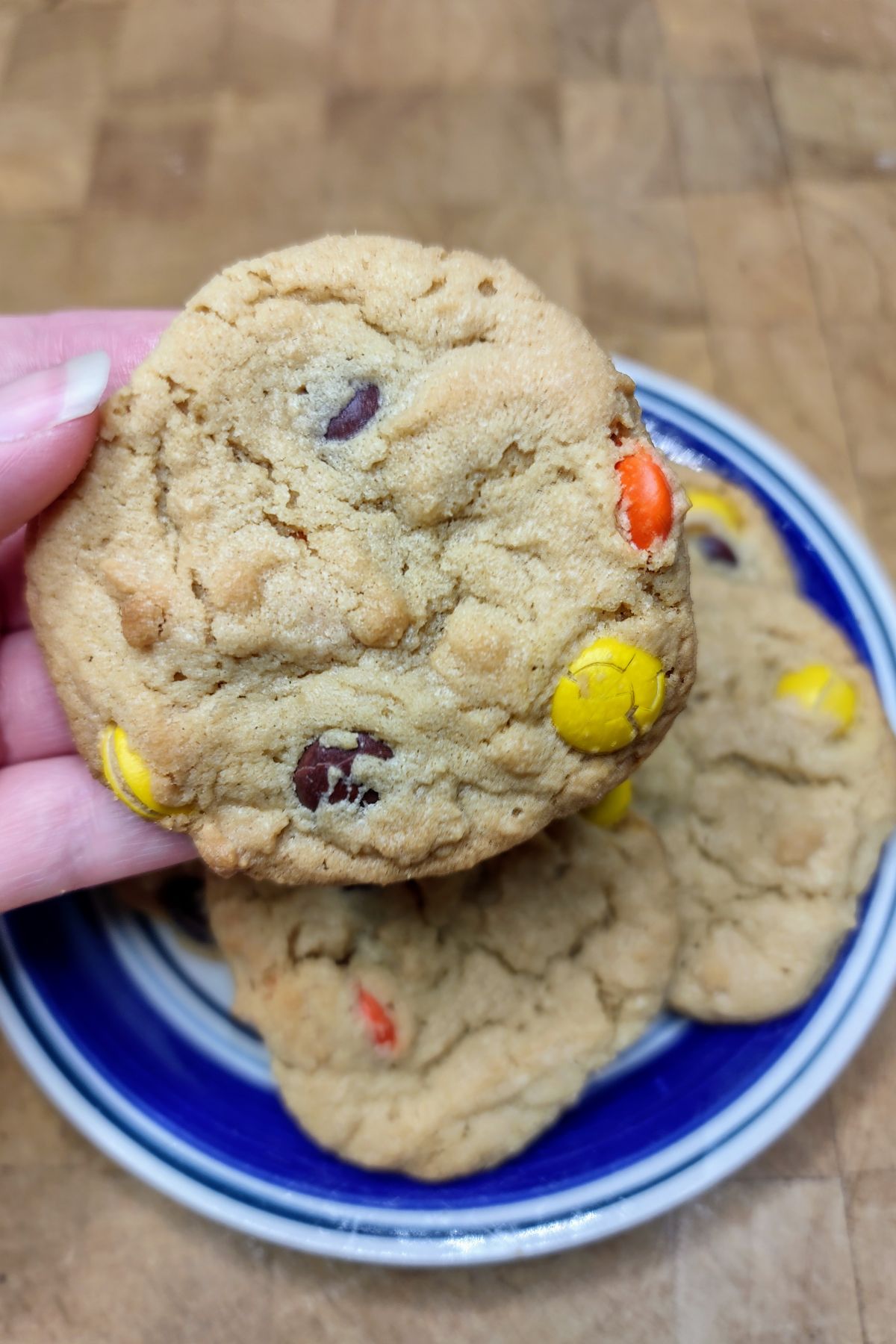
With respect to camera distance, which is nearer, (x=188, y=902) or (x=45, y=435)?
(x=45, y=435)

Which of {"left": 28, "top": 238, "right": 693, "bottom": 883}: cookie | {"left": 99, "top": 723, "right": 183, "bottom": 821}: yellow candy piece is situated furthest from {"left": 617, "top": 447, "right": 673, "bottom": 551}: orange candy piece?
{"left": 99, "top": 723, "right": 183, "bottom": 821}: yellow candy piece

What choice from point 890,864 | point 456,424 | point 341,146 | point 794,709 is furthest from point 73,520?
point 341,146

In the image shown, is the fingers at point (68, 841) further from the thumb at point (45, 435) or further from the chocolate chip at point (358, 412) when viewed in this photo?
the chocolate chip at point (358, 412)

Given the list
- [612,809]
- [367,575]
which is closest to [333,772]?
[367,575]

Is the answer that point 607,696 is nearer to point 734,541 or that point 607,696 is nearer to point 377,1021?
point 377,1021

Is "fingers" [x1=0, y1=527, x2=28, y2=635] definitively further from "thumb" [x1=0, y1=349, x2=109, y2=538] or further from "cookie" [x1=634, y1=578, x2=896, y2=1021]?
"cookie" [x1=634, y1=578, x2=896, y2=1021]

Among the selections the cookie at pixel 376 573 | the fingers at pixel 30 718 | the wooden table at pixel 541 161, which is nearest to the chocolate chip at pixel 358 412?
the cookie at pixel 376 573

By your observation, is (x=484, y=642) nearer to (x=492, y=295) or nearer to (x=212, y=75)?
(x=492, y=295)
